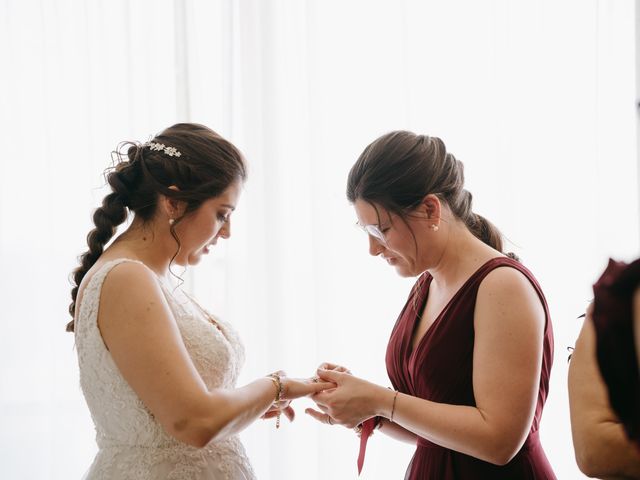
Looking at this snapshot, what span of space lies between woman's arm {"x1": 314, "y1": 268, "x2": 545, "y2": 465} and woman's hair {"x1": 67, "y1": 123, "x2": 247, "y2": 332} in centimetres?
70

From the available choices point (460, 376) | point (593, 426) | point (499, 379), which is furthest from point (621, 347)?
point (460, 376)

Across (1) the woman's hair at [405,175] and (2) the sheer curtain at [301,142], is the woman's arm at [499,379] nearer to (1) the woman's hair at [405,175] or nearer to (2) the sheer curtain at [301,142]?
(1) the woman's hair at [405,175]

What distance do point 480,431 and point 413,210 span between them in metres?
0.55

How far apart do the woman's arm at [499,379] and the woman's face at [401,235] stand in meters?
0.22

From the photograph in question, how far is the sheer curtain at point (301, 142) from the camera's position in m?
2.63

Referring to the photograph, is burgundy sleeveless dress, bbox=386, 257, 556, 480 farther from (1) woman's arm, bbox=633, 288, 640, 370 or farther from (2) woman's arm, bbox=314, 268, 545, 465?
(1) woman's arm, bbox=633, 288, 640, 370

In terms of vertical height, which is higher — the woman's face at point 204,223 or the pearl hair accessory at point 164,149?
the pearl hair accessory at point 164,149

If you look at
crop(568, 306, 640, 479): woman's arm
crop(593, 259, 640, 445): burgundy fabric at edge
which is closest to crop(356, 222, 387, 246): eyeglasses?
crop(568, 306, 640, 479): woman's arm

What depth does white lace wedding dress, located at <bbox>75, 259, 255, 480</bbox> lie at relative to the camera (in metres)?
1.40

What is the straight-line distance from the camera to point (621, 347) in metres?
0.84

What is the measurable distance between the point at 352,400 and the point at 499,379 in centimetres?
39

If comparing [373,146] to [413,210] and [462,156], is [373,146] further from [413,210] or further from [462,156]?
[462,156]

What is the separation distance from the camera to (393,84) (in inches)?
105

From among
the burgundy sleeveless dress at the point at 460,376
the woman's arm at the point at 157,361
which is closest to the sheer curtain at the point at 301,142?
the burgundy sleeveless dress at the point at 460,376
